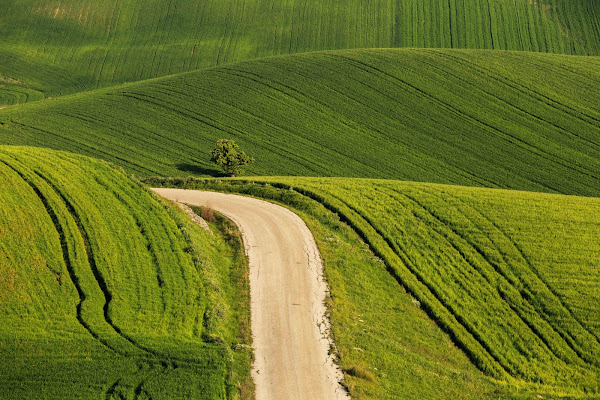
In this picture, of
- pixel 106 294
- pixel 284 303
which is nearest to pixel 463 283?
pixel 284 303

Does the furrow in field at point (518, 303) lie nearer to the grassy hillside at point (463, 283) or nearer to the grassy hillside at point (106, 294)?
the grassy hillside at point (463, 283)

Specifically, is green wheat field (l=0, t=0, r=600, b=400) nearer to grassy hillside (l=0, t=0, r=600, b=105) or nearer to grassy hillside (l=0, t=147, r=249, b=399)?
grassy hillside (l=0, t=147, r=249, b=399)

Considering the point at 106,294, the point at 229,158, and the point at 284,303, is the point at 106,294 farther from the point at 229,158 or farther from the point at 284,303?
the point at 229,158

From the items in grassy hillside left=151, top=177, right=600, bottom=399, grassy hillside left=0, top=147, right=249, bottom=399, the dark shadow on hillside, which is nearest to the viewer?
grassy hillside left=0, top=147, right=249, bottom=399

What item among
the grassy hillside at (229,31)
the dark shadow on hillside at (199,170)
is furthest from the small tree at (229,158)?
the grassy hillside at (229,31)

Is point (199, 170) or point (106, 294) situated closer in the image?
point (106, 294)

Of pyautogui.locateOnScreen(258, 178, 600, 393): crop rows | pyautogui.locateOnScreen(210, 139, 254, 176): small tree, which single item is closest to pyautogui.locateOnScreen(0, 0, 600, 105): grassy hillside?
pyautogui.locateOnScreen(210, 139, 254, 176): small tree

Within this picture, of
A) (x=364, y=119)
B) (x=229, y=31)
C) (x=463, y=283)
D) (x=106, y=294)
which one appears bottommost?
(x=106, y=294)
